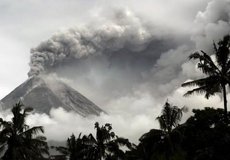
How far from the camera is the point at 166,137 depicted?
139 feet

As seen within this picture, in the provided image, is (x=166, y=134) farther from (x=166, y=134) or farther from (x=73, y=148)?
(x=73, y=148)

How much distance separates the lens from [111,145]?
1569 inches

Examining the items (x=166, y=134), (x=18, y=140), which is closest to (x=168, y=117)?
(x=166, y=134)

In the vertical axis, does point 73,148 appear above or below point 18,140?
above

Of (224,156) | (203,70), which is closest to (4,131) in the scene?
(203,70)

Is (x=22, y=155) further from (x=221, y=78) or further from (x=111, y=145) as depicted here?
(x=221, y=78)

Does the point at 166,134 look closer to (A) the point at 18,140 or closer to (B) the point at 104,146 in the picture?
(B) the point at 104,146

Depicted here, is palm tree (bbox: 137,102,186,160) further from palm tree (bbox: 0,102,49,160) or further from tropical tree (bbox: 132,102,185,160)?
palm tree (bbox: 0,102,49,160)

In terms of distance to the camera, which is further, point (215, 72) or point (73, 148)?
point (73, 148)

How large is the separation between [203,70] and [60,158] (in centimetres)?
1871

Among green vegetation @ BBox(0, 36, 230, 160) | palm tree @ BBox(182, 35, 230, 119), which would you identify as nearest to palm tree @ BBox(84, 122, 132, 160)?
green vegetation @ BBox(0, 36, 230, 160)

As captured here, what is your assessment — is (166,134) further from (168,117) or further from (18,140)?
(18,140)

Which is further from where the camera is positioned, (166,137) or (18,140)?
(166,137)

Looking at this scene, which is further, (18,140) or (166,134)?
(166,134)
